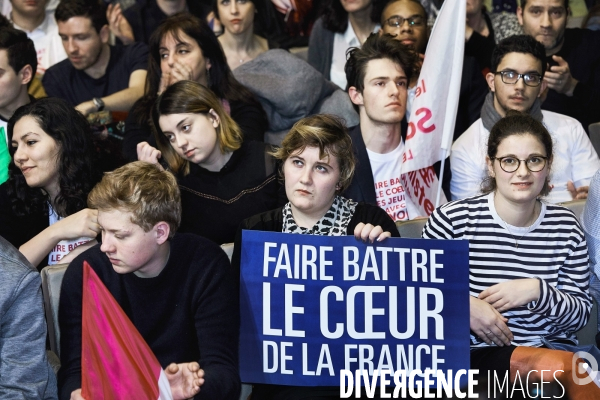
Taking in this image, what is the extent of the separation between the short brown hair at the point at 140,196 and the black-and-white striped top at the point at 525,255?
1052 millimetres

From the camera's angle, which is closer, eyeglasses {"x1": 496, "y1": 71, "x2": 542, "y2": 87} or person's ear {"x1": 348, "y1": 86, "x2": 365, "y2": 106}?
person's ear {"x1": 348, "y1": 86, "x2": 365, "y2": 106}

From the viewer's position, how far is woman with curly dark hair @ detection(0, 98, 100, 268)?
13.3ft

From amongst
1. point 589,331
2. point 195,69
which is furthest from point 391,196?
point 195,69

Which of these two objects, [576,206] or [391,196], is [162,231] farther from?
[576,206]

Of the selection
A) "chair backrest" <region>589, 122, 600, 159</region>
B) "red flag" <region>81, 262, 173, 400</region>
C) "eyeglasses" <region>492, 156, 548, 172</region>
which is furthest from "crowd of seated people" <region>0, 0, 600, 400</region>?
"chair backrest" <region>589, 122, 600, 159</region>

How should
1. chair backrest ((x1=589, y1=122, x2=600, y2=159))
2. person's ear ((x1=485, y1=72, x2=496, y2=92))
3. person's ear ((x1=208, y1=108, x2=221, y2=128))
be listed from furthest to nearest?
chair backrest ((x1=589, y1=122, x2=600, y2=159)) < person's ear ((x1=485, y1=72, x2=496, y2=92)) < person's ear ((x1=208, y1=108, x2=221, y2=128))

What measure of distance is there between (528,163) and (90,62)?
3.08m

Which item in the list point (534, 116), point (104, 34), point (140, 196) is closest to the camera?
point (140, 196)

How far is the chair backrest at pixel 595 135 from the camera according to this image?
5223 millimetres

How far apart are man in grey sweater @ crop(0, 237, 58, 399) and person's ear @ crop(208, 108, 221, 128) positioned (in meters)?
1.42

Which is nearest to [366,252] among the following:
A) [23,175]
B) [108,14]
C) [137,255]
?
[137,255]

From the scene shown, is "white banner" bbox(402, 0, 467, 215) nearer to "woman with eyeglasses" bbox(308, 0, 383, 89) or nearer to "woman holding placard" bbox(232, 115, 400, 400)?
"woman holding placard" bbox(232, 115, 400, 400)

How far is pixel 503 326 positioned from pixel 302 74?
7.10ft

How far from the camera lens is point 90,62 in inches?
228
